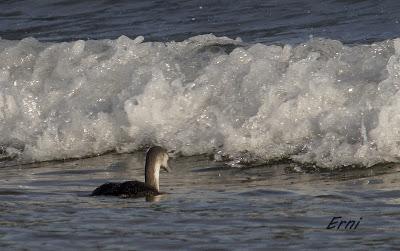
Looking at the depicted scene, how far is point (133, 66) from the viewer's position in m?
13.3

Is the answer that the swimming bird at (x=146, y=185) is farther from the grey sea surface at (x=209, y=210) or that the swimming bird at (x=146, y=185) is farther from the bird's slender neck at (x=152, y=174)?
the grey sea surface at (x=209, y=210)

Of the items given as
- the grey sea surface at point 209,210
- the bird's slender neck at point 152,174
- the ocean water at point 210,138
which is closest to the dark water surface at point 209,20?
the ocean water at point 210,138

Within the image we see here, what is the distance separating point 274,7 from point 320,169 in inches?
289

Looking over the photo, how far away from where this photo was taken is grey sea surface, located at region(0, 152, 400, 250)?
26.0 feet

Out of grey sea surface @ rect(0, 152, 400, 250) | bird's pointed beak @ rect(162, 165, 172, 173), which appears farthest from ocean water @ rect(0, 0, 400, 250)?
bird's pointed beak @ rect(162, 165, 172, 173)

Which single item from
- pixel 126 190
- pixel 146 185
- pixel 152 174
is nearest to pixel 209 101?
pixel 152 174

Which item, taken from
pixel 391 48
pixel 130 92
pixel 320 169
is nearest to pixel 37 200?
pixel 320 169

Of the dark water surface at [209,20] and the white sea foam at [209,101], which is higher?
the dark water surface at [209,20]

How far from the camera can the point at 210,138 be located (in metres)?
11.7

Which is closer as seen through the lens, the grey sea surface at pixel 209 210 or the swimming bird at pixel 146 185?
the grey sea surface at pixel 209 210

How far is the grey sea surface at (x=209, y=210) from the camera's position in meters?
7.92

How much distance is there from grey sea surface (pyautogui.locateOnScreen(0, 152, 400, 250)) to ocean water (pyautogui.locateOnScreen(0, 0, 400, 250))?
0.01m

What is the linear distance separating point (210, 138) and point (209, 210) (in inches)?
111

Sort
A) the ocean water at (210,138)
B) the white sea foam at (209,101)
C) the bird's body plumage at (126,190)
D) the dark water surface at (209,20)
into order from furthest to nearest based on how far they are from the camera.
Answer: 1. the dark water surface at (209,20)
2. the white sea foam at (209,101)
3. the bird's body plumage at (126,190)
4. the ocean water at (210,138)
